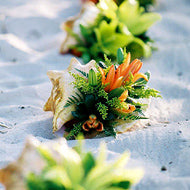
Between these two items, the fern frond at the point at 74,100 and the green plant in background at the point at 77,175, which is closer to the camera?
the green plant in background at the point at 77,175

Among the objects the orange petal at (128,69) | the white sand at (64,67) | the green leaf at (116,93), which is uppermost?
the orange petal at (128,69)

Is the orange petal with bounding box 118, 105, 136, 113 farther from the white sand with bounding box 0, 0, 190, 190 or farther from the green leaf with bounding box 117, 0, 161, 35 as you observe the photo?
the green leaf with bounding box 117, 0, 161, 35

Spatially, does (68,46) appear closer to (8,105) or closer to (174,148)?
(8,105)

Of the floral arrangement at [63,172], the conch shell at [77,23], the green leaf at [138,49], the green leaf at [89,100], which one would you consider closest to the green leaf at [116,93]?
the green leaf at [89,100]

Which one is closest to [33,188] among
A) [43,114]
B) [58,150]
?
[58,150]

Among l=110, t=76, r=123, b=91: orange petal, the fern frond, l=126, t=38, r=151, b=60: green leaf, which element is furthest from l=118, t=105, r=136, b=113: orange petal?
l=126, t=38, r=151, b=60: green leaf

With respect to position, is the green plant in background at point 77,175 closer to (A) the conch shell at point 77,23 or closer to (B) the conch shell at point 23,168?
(B) the conch shell at point 23,168

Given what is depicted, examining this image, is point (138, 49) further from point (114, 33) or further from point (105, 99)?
point (105, 99)
